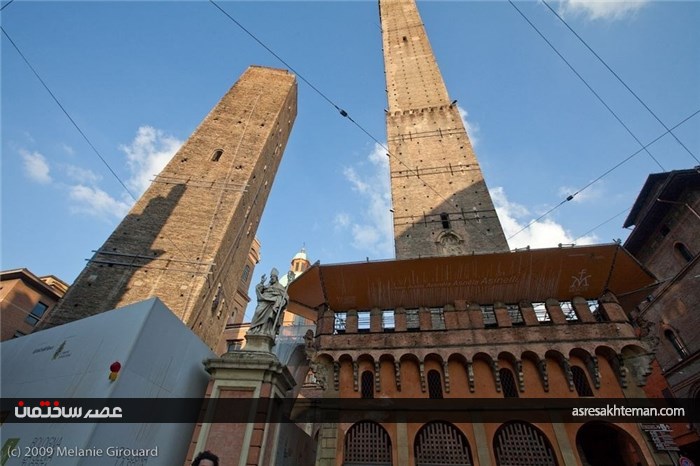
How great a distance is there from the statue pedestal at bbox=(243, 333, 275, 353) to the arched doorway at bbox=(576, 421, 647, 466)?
29.1 ft

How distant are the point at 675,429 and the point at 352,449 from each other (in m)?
17.8

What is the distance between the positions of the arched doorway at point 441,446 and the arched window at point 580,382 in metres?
3.92

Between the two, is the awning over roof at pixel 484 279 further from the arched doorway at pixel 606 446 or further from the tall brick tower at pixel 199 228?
the tall brick tower at pixel 199 228

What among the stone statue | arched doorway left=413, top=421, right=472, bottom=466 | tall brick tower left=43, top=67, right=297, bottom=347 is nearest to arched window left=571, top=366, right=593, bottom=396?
arched doorway left=413, top=421, right=472, bottom=466

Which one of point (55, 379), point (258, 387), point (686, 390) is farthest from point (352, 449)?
point (686, 390)

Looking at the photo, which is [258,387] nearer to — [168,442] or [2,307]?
[168,442]

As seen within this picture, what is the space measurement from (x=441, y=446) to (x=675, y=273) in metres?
17.3

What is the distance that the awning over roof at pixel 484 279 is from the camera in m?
11.4

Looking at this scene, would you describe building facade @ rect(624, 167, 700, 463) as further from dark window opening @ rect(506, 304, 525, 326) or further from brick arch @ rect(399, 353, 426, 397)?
brick arch @ rect(399, 353, 426, 397)

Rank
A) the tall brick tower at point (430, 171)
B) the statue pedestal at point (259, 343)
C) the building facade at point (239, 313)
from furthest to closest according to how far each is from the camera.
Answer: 1. the building facade at point (239, 313)
2. the tall brick tower at point (430, 171)
3. the statue pedestal at point (259, 343)

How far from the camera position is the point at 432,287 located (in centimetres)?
1220

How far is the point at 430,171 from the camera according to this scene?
67.9ft

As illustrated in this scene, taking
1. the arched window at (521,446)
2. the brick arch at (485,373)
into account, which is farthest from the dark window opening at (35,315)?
the arched window at (521,446)

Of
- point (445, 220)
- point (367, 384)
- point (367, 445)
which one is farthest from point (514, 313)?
point (445, 220)
